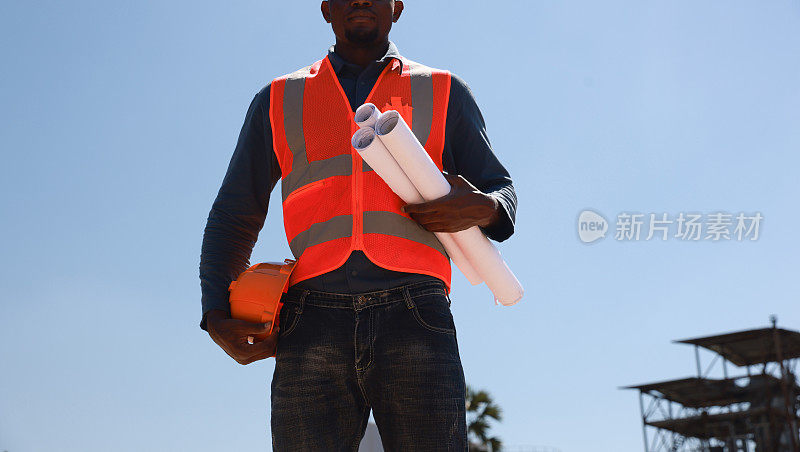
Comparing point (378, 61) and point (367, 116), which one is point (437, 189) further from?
point (378, 61)

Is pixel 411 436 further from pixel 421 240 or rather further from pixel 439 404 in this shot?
pixel 421 240

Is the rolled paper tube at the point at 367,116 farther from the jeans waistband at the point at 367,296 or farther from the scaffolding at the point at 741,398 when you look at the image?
the scaffolding at the point at 741,398

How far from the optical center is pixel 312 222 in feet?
10.8

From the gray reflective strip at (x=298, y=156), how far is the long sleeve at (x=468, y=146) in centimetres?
47

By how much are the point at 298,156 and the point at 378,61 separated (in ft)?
1.65

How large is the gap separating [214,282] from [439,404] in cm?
101

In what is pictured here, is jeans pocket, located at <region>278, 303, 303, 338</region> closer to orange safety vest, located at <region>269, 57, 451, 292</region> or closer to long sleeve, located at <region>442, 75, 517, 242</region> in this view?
orange safety vest, located at <region>269, 57, 451, 292</region>

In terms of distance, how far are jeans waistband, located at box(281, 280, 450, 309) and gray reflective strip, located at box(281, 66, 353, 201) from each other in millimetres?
465

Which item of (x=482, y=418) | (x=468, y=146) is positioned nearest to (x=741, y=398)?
(x=482, y=418)

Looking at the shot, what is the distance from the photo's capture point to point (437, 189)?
299cm

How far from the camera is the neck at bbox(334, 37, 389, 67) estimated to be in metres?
3.61

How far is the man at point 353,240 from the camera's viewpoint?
9.77 feet

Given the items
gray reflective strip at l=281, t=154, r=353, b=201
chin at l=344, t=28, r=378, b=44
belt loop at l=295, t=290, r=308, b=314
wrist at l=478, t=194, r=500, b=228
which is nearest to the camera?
wrist at l=478, t=194, r=500, b=228

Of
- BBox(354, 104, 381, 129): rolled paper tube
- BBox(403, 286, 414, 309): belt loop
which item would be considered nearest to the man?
BBox(403, 286, 414, 309): belt loop
